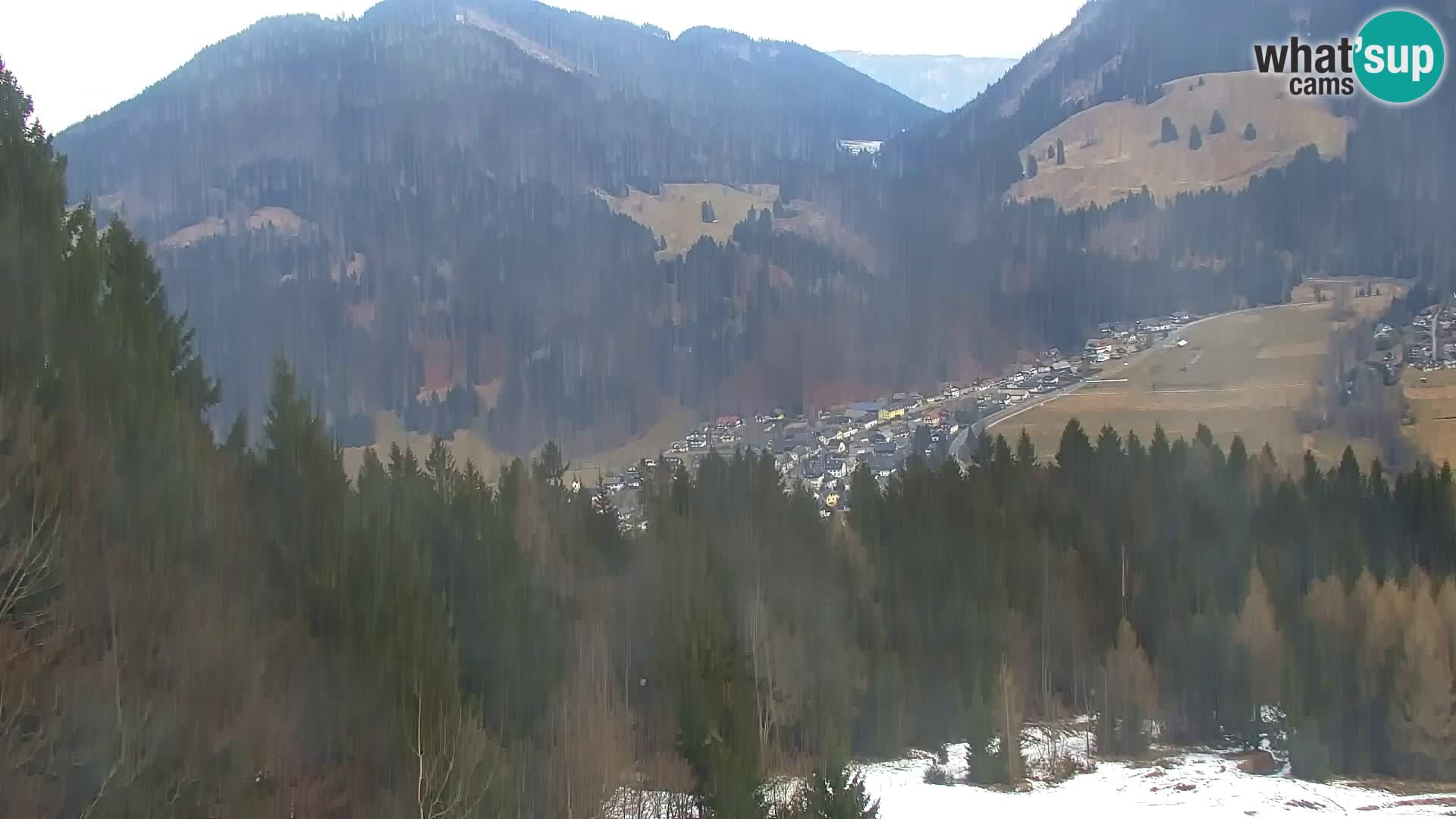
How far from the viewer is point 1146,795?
2003 centimetres

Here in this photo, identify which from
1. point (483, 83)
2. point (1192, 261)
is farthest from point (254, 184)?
point (1192, 261)

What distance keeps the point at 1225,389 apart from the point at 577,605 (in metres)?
53.0

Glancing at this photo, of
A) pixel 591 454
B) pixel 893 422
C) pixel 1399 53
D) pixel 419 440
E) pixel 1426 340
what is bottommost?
pixel 591 454

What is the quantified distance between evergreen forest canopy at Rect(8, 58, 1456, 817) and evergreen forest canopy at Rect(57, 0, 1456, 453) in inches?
1006

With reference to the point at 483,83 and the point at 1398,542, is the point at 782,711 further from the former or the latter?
the point at 483,83

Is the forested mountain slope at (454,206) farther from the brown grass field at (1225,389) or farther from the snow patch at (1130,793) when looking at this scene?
the snow patch at (1130,793)

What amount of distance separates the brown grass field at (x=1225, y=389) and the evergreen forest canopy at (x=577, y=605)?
18.9 meters

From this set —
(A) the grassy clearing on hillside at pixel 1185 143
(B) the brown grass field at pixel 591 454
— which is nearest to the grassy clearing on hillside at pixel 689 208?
(A) the grassy clearing on hillside at pixel 1185 143

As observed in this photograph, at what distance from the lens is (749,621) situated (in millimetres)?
20594

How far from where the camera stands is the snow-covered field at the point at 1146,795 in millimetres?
18938

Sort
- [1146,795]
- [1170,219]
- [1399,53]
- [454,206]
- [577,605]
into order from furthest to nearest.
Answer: [454,206] → [1170,219] → [1399,53] → [577,605] → [1146,795]

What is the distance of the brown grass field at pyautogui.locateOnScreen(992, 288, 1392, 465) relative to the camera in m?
54.7

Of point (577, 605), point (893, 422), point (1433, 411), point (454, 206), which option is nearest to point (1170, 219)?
point (893, 422)

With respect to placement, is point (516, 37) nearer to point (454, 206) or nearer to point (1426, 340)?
point (454, 206)
